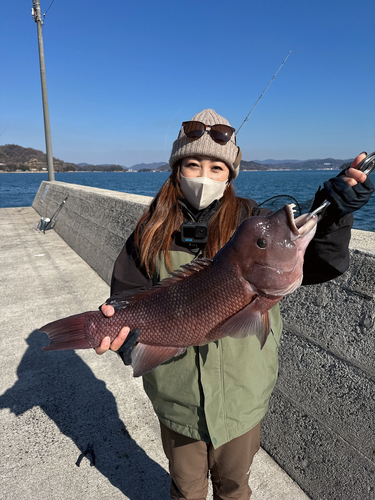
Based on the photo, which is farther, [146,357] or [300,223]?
[146,357]

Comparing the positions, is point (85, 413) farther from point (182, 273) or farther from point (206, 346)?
point (182, 273)

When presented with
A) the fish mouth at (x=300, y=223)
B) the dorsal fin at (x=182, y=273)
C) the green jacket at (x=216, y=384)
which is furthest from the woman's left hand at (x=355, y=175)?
the dorsal fin at (x=182, y=273)

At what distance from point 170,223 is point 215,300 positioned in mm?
717

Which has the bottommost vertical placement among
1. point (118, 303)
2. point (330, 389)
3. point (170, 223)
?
point (330, 389)

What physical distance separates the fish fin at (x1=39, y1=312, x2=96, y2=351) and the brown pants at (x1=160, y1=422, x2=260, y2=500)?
0.84m

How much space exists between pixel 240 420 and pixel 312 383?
784 mm

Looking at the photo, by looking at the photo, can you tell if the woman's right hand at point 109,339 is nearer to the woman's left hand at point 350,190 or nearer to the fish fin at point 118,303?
the fish fin at point 118,303

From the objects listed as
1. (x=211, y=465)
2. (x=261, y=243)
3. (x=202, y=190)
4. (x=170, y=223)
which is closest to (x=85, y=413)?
(x=211, y=465)

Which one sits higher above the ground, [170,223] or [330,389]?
[170,223]

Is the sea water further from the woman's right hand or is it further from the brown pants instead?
the brown pants

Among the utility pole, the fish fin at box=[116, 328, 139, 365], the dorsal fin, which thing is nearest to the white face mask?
the dorsal fin

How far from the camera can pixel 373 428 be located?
2074mm

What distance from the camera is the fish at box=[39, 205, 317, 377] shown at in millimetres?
1610

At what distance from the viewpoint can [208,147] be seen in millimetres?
2160
